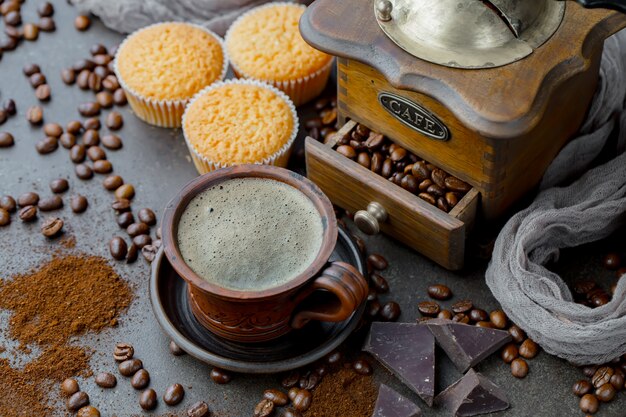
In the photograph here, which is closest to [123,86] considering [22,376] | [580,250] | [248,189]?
[248,189]

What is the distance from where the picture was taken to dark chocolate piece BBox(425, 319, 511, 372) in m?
2.30

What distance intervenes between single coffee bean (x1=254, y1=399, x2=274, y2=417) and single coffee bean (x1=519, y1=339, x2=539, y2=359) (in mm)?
653

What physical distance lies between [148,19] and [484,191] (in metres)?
1.37

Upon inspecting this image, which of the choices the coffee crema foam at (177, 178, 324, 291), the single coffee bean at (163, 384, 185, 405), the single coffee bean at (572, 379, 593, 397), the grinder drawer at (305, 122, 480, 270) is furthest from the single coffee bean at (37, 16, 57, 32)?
the single coffee bean at (572, 379, 593, 397)

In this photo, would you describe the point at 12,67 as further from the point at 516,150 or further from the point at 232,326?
the point at 516,150

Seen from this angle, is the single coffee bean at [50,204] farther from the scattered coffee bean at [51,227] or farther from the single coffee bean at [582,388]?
the single coffee bean at [582,388]

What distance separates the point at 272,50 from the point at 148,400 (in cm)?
114

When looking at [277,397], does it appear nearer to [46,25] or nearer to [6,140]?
[6,140]

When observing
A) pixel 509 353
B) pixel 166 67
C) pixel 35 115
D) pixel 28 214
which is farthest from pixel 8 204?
pixel 509 353

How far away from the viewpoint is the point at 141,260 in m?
2.56

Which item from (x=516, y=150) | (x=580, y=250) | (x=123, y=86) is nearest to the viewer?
(x=516, y=150)

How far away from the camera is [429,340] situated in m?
2.31

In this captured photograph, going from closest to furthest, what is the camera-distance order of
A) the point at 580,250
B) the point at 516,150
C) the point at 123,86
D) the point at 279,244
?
the point at 279,244 < the point at 516,150 < the point at 580,250 < the point at 123,86

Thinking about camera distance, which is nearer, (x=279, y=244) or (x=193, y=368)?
(x=279, y=244)
